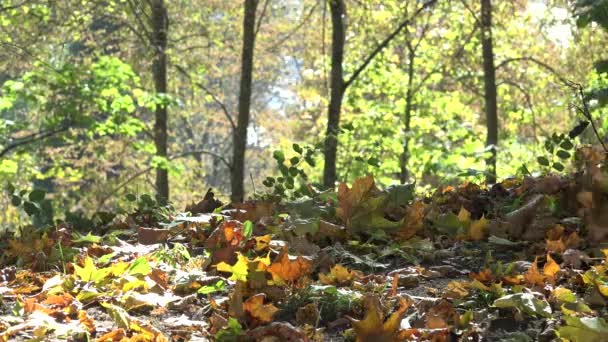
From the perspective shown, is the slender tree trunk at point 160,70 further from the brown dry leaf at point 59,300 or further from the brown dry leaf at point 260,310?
the brown dry leaf at point 260,310

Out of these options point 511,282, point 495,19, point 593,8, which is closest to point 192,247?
point 511,282

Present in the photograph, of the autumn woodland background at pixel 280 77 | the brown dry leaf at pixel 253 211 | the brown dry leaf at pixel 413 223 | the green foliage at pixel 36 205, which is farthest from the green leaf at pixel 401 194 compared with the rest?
the autumn woodland background at pixel 280 77

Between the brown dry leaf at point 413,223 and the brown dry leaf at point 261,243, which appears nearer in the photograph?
the brown dry leaf at point 261,243

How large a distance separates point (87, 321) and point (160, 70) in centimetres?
1057

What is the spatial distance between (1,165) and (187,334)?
11063mm

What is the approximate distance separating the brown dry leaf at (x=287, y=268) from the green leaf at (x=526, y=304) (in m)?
0.60

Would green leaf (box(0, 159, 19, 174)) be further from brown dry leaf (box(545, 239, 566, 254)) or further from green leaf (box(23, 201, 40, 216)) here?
brown dry leaf (box(545, 239, 566, 254))

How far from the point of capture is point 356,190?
2738mm

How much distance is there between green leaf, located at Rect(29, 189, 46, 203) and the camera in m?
3.74

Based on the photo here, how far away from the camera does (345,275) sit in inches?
83.4

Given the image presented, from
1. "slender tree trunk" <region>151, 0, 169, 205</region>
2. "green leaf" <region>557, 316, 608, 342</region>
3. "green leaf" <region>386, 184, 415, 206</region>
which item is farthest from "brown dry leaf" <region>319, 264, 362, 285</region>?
"slender tree trunk" <region>151, 0, 169, 205</region>

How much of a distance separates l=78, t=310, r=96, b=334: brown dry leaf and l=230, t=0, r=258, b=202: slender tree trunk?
6429 millimetres

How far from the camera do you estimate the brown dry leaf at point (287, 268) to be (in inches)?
80.2

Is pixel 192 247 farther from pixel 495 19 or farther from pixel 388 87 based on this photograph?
pixel 388 87
